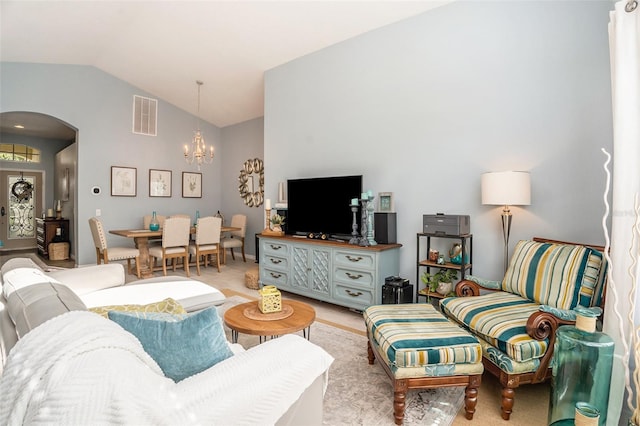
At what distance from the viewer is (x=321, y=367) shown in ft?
3.77

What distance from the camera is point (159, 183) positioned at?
662 cm

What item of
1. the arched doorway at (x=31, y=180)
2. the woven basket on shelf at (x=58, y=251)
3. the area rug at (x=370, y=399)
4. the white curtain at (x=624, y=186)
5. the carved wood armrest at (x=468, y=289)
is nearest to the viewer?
the white curtain at (x=624, y=186)

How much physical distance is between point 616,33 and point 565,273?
1.47 meters

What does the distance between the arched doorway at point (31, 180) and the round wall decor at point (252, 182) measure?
3853 mm

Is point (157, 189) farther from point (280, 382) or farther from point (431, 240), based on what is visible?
point (280, 382)

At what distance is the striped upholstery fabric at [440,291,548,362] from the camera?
1.81 m

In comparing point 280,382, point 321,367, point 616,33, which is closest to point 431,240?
point 616,33

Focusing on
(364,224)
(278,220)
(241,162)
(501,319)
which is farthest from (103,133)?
(501,319)

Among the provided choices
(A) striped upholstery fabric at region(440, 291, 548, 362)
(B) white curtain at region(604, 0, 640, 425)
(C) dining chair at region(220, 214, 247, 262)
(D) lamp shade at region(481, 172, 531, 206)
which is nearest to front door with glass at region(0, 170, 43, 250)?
(C) dining chair at region(220, 214, 247, 262)

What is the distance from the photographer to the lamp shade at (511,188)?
8.65 ft

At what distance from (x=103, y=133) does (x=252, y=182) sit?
9.16 ft

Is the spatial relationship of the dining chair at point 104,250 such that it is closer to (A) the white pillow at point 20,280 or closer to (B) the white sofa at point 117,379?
(A) the white pillow at point 20,280

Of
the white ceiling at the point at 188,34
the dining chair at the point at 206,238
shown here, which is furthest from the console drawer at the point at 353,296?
the white ceiling at the point at 188,34

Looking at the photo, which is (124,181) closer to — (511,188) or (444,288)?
(444,288)
